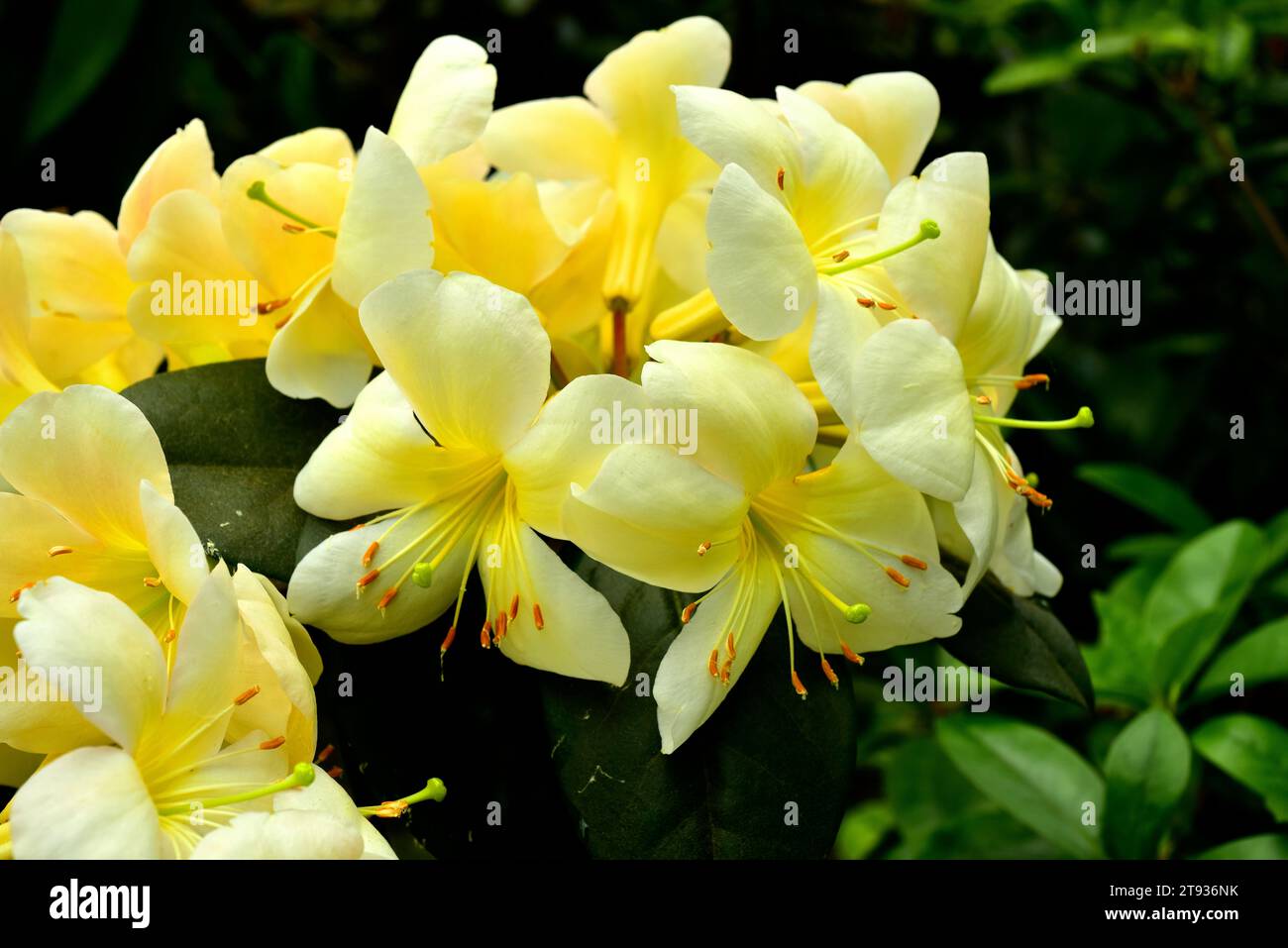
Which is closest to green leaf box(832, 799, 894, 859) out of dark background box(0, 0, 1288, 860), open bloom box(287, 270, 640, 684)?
dark background box(0, 0, 1288, 860)

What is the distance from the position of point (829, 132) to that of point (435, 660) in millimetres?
379

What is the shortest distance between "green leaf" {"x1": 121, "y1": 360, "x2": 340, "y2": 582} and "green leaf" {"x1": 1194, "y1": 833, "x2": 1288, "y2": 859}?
0.65 m

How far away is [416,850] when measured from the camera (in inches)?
34.5

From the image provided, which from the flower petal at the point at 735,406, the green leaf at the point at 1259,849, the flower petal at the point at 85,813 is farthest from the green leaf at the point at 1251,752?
the flower petal at the point at 85,813

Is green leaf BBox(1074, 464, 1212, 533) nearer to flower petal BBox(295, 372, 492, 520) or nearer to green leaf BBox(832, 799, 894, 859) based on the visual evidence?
green leaf BBox(832, 799, 894, 859)

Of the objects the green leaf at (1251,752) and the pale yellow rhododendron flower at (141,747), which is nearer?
the pale yellow rhododendron flower at (141,747)

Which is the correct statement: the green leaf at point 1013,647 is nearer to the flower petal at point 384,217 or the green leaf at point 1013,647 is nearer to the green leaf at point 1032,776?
the green leaf at point 1032,776

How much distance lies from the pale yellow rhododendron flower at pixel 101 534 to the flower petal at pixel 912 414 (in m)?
0.30

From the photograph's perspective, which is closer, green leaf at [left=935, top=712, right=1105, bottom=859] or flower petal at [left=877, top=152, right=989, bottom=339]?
flower petal at [left=877, top=152, right=989, bottom=339]

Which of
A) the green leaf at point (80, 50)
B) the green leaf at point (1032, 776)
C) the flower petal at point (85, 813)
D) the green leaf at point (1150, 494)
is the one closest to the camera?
the flower petal at point (85, 813)

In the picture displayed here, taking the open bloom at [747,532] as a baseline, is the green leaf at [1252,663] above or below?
below

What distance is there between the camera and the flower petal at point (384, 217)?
2.06ft

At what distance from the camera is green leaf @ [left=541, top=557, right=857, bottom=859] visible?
612 mm

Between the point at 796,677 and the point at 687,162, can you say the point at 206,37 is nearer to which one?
the point at 687,162
